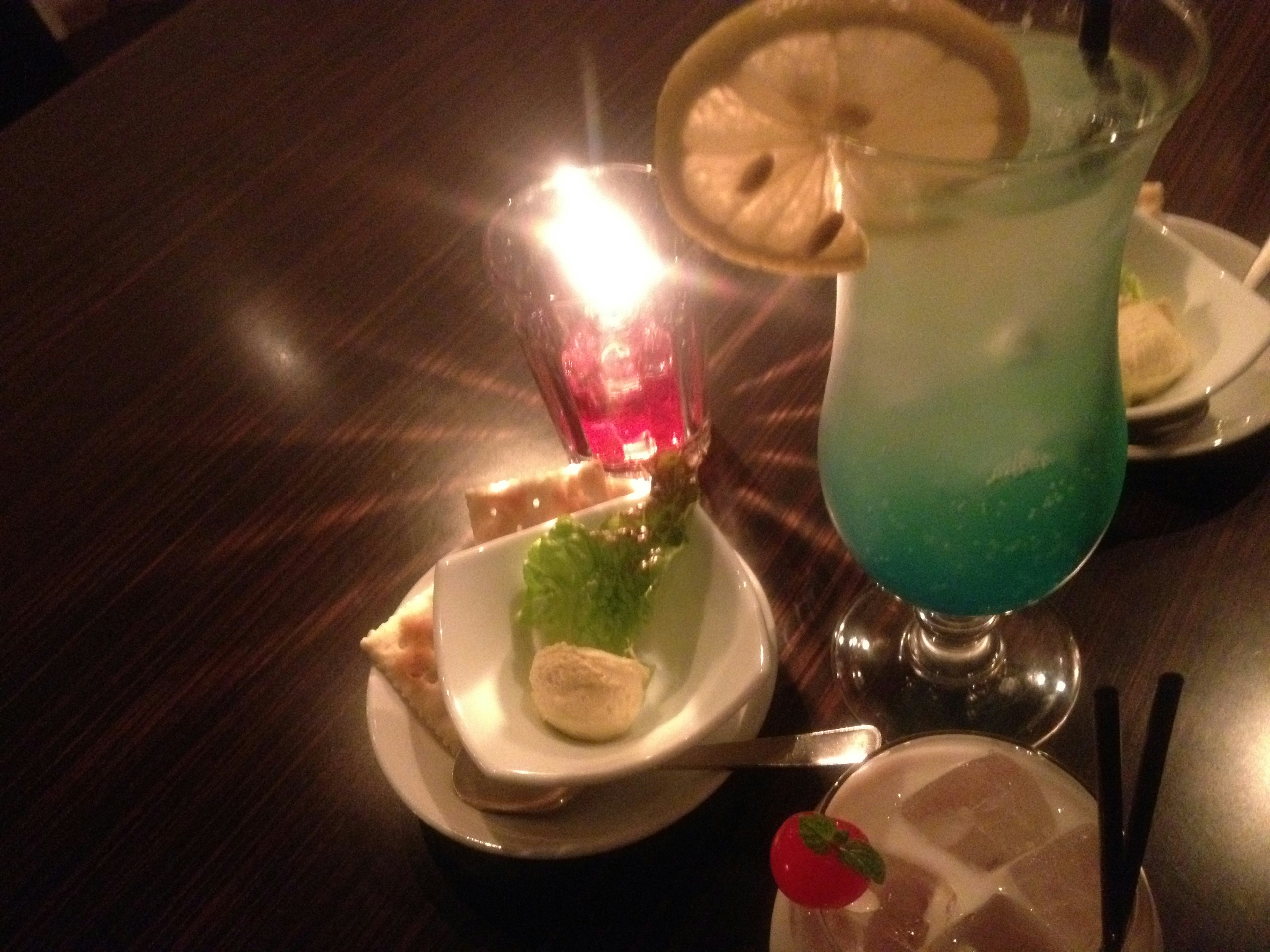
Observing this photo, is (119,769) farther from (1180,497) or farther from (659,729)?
(1180,497)

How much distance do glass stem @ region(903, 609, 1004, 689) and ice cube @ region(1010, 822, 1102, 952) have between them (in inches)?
9.4

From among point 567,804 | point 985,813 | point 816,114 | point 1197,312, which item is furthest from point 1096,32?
point 567,804

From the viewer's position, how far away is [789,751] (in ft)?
2.47

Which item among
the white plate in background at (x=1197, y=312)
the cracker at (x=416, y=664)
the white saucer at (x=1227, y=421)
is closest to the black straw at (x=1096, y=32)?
the white plate in background at (x=1197, y=312)

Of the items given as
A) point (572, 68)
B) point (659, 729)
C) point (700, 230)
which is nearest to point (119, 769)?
point (659, 729)

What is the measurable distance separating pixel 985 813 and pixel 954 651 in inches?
9.4

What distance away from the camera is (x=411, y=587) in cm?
96

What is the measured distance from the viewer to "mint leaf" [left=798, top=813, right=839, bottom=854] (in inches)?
24.0

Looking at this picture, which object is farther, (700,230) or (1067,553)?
(1067,553)

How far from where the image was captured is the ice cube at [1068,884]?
0.61 metres

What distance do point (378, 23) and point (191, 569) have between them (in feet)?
3.10

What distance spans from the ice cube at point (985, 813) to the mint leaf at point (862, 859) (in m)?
0.07

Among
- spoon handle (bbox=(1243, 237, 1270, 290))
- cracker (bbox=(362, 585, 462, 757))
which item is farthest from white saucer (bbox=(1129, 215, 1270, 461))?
cracker (bbox=(362, 585, 462, 757))

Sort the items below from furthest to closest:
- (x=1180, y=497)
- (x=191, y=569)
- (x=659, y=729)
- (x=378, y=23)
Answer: (x=378, y=23) → (x=191, y=569) → (x=1180, y=497) → (x=659, y=729)
